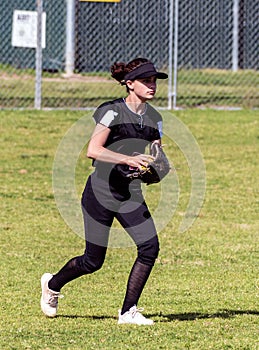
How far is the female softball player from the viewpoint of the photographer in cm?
612

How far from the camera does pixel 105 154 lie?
5.95 m

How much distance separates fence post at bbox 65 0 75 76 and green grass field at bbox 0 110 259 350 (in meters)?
2.08

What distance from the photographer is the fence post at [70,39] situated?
650 inches

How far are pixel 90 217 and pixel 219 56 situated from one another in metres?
14.5

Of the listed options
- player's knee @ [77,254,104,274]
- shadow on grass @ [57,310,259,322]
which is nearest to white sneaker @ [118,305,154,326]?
shadow on grass @ [57,310,259,322]

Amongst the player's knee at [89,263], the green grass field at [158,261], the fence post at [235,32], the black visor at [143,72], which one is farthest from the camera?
the fence post at [235,32]

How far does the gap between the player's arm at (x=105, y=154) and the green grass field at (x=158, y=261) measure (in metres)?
1.06

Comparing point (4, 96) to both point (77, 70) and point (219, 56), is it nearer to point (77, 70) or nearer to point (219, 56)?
point (77, 70)

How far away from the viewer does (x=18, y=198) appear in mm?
11375

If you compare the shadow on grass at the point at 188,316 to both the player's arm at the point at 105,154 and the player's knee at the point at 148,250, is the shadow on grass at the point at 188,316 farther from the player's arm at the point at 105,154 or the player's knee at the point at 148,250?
the player's arm at the point at 105,154

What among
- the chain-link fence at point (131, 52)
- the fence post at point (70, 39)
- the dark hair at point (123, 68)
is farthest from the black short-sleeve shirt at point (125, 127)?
the fence post at point (70, 39)

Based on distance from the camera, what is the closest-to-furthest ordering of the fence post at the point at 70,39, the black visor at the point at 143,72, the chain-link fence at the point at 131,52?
1. the black visor at the point at 143,72
2. the fence post at the point at 70,39
3. the chain-link fence at the point at 131,52

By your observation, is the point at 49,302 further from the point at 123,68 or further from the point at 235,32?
the point at 235,32

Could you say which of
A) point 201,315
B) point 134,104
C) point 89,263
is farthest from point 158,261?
point 134,104
